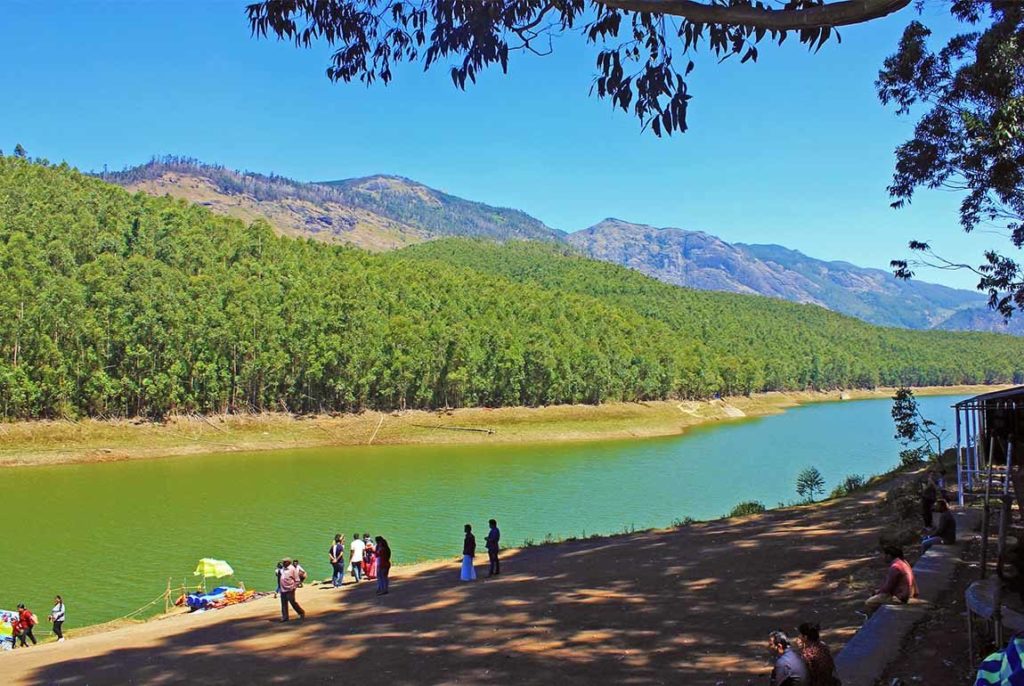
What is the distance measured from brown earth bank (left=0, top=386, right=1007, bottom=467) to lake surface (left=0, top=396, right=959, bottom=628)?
3639 mm

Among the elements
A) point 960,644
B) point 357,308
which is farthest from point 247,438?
point 960,644

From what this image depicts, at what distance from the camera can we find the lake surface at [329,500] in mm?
24750

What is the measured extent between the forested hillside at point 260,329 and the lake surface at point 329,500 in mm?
13124

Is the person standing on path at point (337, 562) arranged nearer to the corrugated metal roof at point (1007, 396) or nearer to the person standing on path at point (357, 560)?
the person standing on path at point (357, 560)

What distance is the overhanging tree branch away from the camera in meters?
6.01

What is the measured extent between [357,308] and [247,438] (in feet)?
83.5

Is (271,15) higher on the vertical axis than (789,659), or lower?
higher

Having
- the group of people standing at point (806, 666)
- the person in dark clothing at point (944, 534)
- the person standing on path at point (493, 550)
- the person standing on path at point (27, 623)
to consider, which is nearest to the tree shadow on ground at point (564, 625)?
the person standing on path at point (493, 550)

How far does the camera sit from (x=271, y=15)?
8.89 m

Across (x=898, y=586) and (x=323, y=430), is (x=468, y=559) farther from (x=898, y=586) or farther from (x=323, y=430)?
(x=323, y=430)

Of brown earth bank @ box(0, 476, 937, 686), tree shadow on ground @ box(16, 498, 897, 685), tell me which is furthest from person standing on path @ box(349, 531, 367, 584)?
tree shadow on ground @ box(16, 498, 897, 685)

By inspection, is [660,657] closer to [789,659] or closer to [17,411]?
[789,659]

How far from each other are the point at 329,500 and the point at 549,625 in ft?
91.2

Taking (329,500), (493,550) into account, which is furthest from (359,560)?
(329,500)
